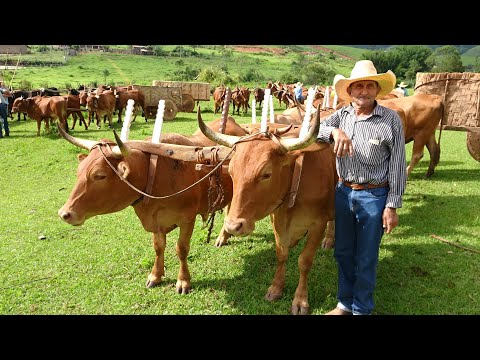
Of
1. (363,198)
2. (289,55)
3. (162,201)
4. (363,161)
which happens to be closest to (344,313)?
(363,198)

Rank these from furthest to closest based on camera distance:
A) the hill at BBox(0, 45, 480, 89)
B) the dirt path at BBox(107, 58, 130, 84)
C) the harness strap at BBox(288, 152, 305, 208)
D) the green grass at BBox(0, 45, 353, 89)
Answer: the dirt path at BBox(107, 58, 130, 84), the green grass at BBox(0, 45, 353, 89), the hill at BBox(0, 45, 480, 89), the harness strap at BBox(288, 152, 305, 208)

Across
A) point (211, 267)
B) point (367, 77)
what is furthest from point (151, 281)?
point (367, 77)

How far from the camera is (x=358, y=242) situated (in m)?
3.71

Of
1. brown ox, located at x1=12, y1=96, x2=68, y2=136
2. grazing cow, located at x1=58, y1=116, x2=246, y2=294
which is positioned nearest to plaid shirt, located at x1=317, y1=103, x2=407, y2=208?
grazing cow, located at x1=58, y1=116, x2=246, y2=294

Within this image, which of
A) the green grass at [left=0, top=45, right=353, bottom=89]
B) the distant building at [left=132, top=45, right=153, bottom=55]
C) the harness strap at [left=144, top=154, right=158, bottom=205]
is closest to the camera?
the harness strap at [left=144, top=154, right=158, bottom=205]

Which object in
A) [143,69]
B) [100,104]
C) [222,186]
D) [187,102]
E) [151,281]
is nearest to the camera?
[222,186]

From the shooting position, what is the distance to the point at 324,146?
3699 millimetres

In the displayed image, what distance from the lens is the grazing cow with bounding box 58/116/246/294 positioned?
383 centimetres

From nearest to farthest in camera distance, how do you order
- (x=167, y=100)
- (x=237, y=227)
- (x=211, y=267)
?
(x=237, y=227) < (x=211, y=267) < (x=167, y=100)

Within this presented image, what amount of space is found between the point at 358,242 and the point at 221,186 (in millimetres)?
1747

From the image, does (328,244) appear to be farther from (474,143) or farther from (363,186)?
(474,143)

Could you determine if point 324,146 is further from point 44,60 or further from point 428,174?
point 44,60

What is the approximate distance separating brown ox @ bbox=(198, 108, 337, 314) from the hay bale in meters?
7.74

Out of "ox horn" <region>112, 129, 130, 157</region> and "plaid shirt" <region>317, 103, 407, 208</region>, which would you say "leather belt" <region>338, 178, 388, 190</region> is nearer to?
"plaid shirt" <region>317, 103, 407, 208</region>
